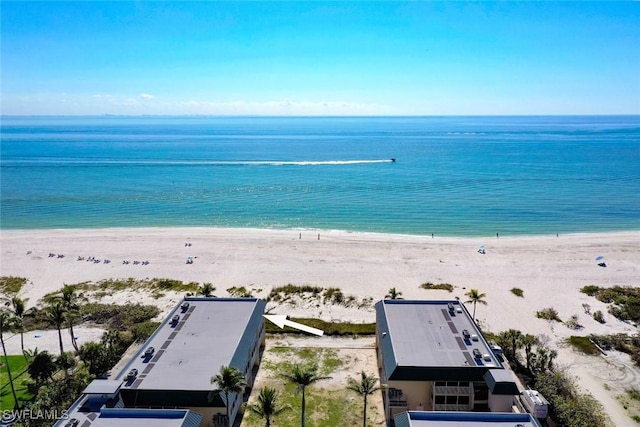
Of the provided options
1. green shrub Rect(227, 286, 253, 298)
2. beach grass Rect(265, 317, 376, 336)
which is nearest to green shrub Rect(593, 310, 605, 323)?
beach grass Rect(265, 317, 376, 336)

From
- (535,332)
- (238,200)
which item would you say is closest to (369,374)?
(535,332)

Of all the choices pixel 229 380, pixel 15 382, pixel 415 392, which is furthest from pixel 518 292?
pixel 15 382

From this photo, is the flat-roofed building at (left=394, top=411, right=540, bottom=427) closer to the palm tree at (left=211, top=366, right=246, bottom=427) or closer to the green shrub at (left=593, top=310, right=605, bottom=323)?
the palm tree at (left=211, top=366, right=246, bottom=427)

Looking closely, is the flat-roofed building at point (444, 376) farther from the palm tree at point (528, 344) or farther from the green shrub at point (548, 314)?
the green shrub at point (548, 314)

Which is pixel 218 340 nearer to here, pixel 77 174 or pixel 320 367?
pixel 320 367

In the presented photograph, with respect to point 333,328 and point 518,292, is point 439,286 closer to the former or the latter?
point 518,292

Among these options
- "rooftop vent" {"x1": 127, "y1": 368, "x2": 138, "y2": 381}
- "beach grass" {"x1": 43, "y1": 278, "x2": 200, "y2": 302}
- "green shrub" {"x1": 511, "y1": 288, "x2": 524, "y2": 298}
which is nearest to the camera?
"rooftop vent" {"x1": 127, "y1": 368, "x2": 138, "y2": 381}

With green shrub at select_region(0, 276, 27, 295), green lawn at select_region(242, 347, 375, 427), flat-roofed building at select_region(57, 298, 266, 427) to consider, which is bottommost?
green shrub at select_region(0, 276, 27, 295)
